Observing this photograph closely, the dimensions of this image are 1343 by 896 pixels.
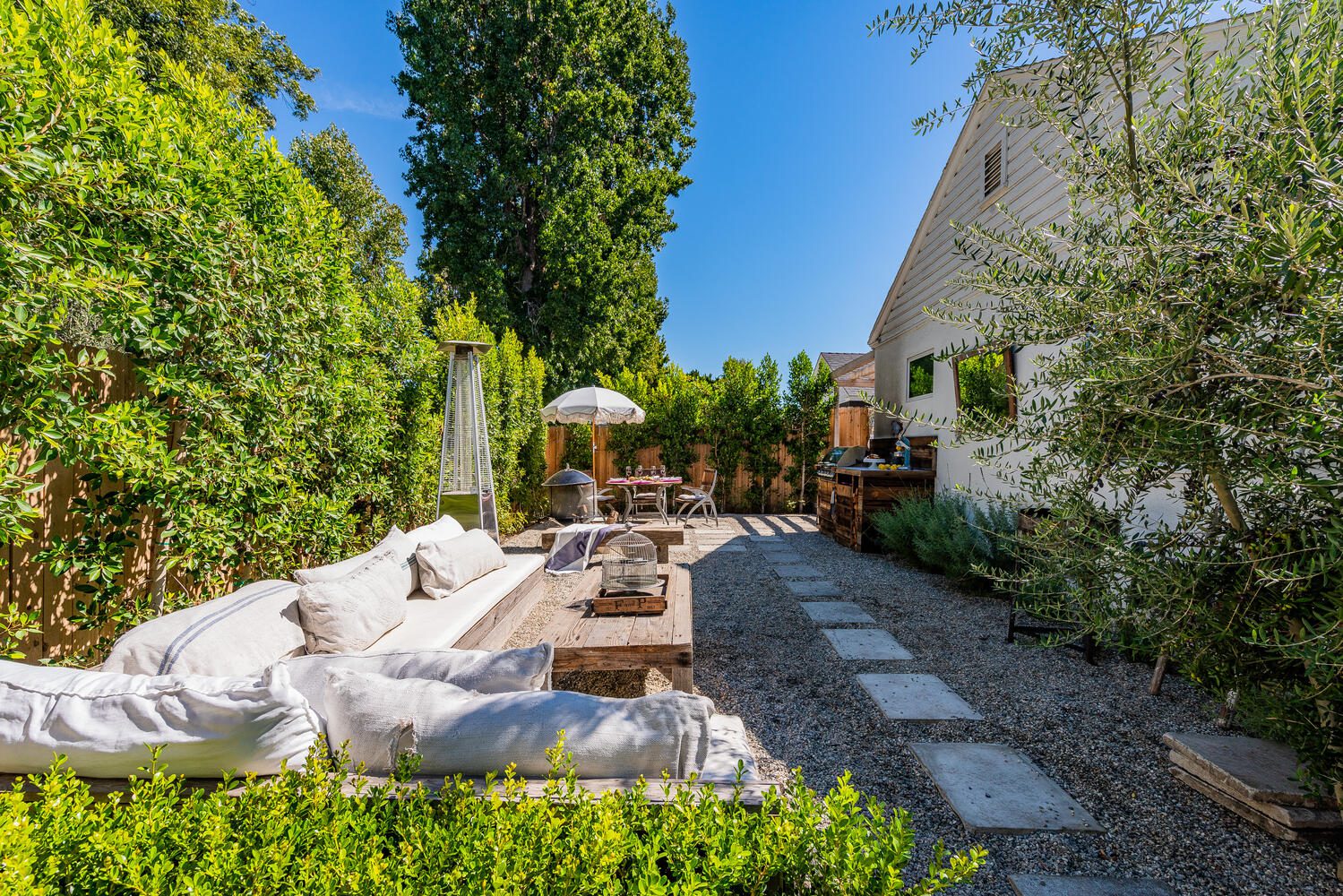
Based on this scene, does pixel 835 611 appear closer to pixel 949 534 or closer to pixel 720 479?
pixel 949 534

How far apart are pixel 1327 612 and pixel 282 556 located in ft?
14.7

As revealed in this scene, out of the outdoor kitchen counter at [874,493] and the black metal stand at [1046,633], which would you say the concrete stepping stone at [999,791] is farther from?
the outdoor kitchen counter at [874,493]

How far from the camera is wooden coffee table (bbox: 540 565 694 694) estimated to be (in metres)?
2.85

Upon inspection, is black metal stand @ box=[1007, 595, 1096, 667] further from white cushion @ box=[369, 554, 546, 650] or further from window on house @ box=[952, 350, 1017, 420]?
white cushion @ box=[369, 554, 546, 650]

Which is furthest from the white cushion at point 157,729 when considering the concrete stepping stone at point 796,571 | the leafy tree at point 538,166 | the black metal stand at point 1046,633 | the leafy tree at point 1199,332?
the leafy tree at point 538,166

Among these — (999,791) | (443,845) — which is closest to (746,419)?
(999,791)

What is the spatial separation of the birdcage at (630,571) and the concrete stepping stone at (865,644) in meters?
1.51

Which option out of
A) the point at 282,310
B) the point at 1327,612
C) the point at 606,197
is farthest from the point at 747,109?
the point at 1327,612

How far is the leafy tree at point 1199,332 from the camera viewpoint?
4.99 ft

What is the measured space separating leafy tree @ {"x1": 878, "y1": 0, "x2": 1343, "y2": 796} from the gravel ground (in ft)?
1.49

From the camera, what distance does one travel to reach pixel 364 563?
3133 mm

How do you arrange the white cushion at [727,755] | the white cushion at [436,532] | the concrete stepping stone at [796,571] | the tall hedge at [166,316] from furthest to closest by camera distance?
the concrete stepping stone at [796,571] < the white cushion at [436,532] < the tall hedge at [166,316] < the white cushion at [727,755]

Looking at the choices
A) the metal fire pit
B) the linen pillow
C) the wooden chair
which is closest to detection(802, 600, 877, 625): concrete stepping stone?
the linen pillow

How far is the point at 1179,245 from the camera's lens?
170 cm
